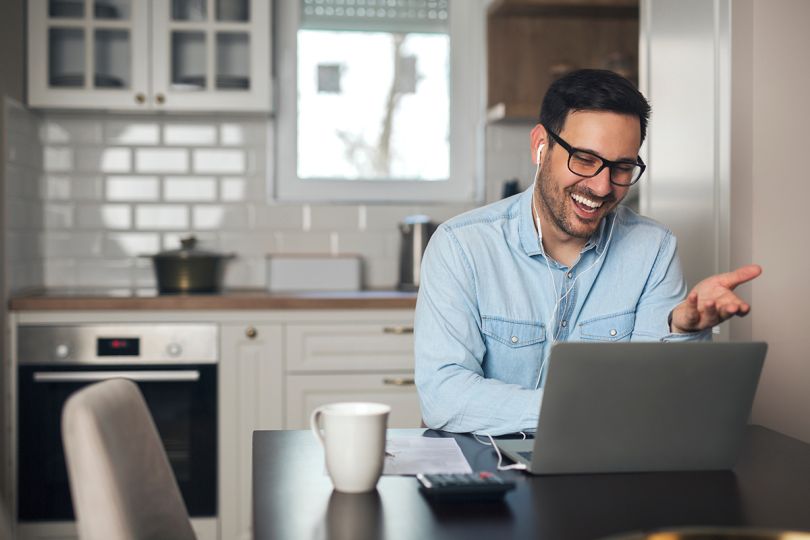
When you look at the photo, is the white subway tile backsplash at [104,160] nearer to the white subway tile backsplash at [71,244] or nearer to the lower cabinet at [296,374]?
the white subway tile backsplash at [71,244]

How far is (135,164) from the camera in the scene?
375cm

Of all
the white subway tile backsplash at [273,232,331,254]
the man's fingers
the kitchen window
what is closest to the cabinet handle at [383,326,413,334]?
the white subway tile backsplash at [273,232,331,254]

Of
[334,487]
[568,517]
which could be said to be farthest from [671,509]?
[334,487]

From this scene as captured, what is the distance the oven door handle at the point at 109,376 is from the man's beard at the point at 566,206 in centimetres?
168

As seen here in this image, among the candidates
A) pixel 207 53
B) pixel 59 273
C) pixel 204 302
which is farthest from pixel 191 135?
pixel 204 302

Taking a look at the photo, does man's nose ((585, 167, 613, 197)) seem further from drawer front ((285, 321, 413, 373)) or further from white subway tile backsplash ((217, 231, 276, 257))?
white subway tile backsplash ((217, 231, 276, 257))

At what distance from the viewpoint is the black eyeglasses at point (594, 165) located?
1.79 m

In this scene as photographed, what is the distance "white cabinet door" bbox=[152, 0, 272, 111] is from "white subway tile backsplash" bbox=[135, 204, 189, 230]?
0.46 m

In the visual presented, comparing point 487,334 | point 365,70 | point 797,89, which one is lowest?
point 487,334

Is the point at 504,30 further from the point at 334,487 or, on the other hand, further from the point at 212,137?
the point at 334,487

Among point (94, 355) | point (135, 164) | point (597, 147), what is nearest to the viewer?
point (597, 147)

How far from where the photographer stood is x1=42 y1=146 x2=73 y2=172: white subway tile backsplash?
3.69m

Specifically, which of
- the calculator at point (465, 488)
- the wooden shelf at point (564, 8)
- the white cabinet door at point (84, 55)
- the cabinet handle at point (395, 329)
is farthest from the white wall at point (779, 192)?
the white cabinet door at point (84, 55)

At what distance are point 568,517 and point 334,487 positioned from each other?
0.30 metres
